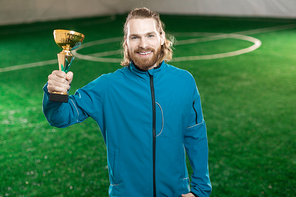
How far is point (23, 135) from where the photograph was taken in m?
4.67

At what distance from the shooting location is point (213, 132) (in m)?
4.57

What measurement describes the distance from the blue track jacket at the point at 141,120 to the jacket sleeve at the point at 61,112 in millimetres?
22

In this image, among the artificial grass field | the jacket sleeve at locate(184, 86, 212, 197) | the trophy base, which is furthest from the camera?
the artificial grass field

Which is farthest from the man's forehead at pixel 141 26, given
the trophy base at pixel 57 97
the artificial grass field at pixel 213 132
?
the artificial grass field at pixel 213 132

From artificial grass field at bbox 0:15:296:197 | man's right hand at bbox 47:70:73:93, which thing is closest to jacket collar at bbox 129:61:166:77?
man's right hand at bbox 47:70:73:93

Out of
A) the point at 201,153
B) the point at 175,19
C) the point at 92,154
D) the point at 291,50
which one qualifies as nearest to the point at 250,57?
the point at 291,50

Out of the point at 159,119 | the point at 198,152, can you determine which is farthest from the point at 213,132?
the point at 159,119

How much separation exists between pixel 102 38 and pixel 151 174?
36.2ft

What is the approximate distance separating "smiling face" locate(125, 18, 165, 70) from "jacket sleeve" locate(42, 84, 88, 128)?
0.43 metres

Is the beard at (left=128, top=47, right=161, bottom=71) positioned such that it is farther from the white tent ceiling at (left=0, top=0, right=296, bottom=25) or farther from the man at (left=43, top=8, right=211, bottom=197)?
the white tent ceiling at (left=0, top=0, right=296, bottom=25)

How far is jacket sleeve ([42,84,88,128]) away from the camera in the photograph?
1563 mm

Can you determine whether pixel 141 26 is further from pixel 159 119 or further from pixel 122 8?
pixel 122 8

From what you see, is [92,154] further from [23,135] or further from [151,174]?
[151,174]

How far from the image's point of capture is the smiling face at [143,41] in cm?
174
